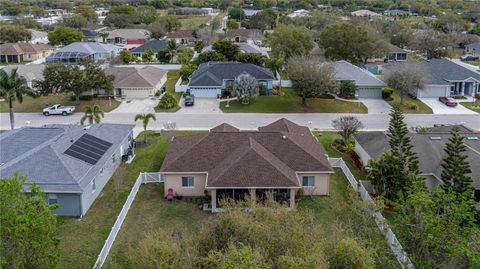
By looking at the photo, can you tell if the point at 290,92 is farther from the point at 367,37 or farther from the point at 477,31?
the point at 477,31

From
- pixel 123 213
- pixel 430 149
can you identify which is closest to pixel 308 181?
pixel 430 149

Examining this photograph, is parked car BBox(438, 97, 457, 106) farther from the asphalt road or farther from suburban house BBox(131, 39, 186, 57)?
suburban house BBox(131, 39, 186, 57)

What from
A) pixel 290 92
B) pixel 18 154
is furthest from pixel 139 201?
pixel 290 92

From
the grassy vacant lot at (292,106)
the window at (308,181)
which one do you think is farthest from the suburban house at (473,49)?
the window at (308,181)

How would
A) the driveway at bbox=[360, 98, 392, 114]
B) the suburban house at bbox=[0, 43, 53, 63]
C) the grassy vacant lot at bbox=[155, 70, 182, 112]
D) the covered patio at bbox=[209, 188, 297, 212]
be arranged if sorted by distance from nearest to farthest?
the covered patio at bbox=[209, 188, 297, 212]
the driveway at bbox=[360, 98, 392, 114]
the grassy vacant lot at bbox=[155, 70, 182, 112]
the suburban house at bbox=[0, 43, 53, 63]

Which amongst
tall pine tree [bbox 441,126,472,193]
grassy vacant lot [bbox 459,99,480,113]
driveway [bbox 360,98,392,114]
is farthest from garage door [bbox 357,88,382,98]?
tall pine tree [bbox 441,126,472,193]

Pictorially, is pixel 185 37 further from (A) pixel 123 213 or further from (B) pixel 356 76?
(A) pixel 123 213
